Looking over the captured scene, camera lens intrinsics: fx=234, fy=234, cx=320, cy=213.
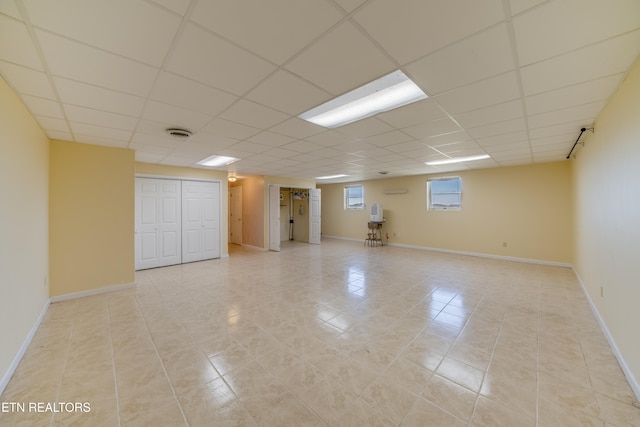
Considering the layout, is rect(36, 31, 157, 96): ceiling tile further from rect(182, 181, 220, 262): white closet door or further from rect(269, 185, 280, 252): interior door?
rect(269, 185, 280, 252): interior door

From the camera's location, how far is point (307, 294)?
3.90 m

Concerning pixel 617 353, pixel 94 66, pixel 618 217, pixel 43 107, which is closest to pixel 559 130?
pixel 618 217

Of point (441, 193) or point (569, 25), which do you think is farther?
point (441, 193)

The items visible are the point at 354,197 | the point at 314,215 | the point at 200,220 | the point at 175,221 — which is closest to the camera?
the point at 175,221

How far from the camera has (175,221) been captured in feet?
19.8

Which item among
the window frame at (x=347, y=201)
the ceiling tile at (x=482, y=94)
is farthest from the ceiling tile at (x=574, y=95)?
the window frame at (x=347, y=201)

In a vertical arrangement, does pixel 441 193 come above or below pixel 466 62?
below

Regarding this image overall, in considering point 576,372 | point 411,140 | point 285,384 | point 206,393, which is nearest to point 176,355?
point 206,393

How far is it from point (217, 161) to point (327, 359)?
4.81 metres

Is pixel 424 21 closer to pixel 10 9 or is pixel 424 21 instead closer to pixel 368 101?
pixel 368 101

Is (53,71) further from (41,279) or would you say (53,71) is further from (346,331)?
(346,331)

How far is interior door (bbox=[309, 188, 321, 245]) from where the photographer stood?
8922 mm

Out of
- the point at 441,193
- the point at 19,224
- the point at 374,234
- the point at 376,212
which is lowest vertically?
the point at 374,234

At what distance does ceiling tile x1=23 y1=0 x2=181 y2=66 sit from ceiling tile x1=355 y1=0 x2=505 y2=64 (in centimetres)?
115
